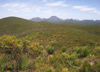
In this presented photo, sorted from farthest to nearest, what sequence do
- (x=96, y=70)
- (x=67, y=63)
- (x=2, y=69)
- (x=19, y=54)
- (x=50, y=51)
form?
1. (x=50, y=51)
2. (x=67, y=63)
3. (x=19, y=54)
4. (x=96, y=70)
5. (x=2, y=69)

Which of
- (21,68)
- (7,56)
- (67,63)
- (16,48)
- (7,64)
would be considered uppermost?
(16,48)

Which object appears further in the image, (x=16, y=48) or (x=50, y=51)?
(x=50, y=51)

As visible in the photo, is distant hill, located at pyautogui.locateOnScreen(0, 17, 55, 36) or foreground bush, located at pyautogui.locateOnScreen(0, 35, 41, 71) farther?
distant hill, located at pyautogui.locateOnScreen(0, 17, 55, 36)

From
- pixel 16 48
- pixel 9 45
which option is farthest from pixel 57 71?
pixel 9 45

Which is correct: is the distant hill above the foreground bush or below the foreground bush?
above

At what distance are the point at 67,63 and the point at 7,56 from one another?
4.10 meters

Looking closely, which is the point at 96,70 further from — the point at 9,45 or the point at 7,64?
the point at 9,45

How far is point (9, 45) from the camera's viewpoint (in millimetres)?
3969

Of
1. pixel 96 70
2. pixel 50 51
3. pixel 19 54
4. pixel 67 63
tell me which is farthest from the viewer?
pixel 50 51

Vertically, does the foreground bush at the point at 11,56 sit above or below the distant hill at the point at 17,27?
below

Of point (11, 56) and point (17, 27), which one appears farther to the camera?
point (17, 27)

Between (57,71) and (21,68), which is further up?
(21,68)

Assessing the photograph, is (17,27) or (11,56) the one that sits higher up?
(17,27)

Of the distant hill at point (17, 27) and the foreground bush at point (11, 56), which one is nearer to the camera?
the foreground bush at point (11, 56)
